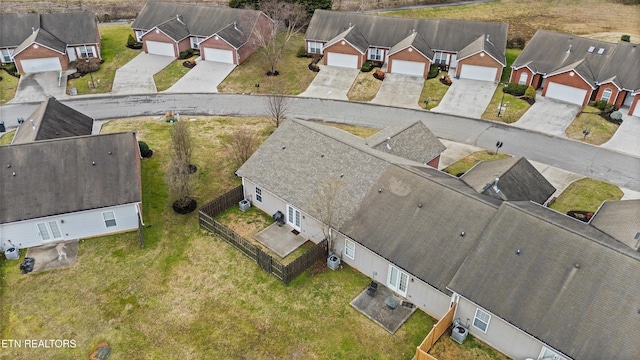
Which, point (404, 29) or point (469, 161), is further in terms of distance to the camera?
point (404, 29)

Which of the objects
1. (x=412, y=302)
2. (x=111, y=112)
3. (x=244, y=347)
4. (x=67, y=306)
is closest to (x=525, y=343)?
(x=412, y=302)

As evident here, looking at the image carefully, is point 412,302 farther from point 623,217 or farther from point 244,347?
point 623,217

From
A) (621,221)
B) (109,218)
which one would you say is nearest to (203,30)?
(109,218)

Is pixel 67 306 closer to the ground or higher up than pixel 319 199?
closer to the ground

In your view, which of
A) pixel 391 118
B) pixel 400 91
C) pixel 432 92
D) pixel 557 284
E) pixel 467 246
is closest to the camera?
pixel 557 284

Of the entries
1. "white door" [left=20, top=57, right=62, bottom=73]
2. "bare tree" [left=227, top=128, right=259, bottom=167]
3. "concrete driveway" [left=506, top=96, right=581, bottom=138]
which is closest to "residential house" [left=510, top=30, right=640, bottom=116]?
"concrete driveway" [left=506, top=96, right=581, bottom=138]

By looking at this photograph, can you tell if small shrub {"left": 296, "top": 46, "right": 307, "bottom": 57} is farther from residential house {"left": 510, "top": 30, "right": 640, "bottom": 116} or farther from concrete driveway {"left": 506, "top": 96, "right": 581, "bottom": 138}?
concrete driveway {"left": 506, "top": 96, "right": 581, "bottom": 138}

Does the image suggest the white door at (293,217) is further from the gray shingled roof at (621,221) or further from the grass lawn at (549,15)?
the grass lawn at (549,15)

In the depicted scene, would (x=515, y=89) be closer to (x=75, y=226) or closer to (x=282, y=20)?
(x=282, y=20)

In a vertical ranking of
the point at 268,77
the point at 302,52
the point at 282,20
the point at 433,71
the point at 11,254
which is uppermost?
the point at 282,20
